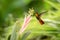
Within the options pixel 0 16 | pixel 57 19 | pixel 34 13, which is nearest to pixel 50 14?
pixel 57 19

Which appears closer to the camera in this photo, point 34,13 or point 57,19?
point 34,13

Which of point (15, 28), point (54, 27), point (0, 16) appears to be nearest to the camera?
point (15, 28)

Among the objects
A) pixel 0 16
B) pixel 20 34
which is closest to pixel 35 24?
pixel 20 34

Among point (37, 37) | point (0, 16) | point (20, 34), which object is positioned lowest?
point (20, 34)

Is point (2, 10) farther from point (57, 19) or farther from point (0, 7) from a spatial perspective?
point (57, 19)

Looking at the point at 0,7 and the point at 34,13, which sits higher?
the point at 0,7

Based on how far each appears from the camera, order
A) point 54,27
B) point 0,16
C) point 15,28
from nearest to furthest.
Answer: point 15,28, point 54,27, point 0,16

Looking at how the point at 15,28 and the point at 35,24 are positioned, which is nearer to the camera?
the point at 15,28

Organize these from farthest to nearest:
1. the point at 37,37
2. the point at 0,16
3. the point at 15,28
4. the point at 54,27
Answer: the point at 0,16 → the point at 37,37 → the point at 54,27 → the point at 15,28

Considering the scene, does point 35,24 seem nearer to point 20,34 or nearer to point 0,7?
point 20,34
